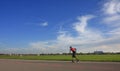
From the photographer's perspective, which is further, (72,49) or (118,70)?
(72,49)

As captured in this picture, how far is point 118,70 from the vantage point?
656 inches

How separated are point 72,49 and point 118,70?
14333mm

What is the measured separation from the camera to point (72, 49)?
3080cm

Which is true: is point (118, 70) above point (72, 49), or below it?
below
